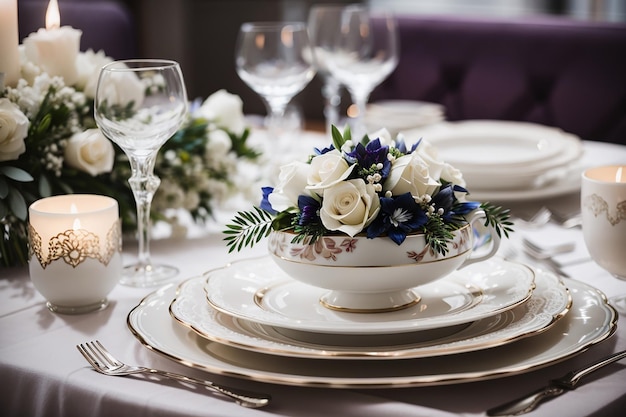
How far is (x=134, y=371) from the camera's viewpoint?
825mm

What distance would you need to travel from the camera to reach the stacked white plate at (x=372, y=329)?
801mm

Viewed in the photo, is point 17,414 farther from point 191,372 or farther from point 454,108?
point 454,108

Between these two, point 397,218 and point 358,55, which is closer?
point 397,218

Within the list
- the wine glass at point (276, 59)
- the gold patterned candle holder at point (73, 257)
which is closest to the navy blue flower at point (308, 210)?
the gold patterned candle holder at point (73, 257)

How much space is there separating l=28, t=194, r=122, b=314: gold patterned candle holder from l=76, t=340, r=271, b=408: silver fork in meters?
0.12

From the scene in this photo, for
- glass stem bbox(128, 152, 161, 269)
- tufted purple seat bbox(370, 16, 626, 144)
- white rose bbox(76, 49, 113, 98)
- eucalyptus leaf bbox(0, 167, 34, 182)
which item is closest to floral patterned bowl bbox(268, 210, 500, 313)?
glass stem bbox(128, 152, 161, 269)

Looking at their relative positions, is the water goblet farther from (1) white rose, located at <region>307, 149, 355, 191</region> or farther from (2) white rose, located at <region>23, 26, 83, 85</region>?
(2) white rose, located at <region>23, 26, 83, 85</region>

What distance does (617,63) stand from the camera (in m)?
2.36

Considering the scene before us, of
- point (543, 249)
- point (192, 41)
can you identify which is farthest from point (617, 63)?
point (192, 41)

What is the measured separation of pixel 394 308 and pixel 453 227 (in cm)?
11

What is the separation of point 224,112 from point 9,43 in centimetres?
43

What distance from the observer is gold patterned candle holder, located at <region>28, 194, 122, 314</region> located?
100 cm

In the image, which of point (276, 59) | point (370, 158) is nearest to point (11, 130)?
point (370, 158)

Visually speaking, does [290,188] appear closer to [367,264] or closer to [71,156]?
[367,264]
